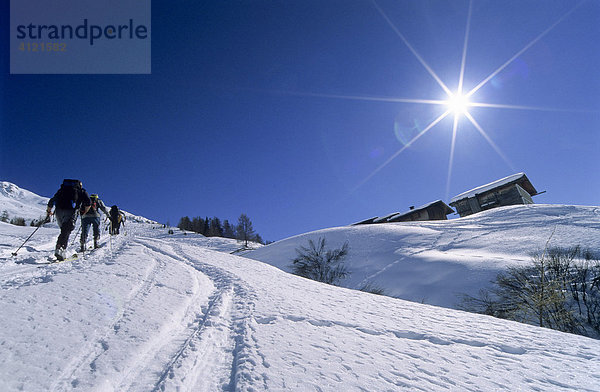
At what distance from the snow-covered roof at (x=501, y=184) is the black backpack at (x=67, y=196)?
35092mm

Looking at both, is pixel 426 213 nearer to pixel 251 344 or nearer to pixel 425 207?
pixel 425 207

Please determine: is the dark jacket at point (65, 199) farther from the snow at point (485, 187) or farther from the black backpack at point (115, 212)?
the snow at point (485, 187)

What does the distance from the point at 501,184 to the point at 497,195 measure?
4.29 ft

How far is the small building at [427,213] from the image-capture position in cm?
3266

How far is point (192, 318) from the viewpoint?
2.41m

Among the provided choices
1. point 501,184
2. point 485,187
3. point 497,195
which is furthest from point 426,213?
point 501,184

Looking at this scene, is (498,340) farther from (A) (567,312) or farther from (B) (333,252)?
(B) (333,252)

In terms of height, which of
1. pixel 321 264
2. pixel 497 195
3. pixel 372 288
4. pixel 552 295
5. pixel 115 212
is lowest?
pixel 372 288

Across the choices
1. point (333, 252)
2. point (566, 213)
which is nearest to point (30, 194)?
point (333, 252)

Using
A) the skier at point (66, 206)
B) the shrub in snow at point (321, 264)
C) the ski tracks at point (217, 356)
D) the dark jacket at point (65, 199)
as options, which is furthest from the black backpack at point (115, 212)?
the ski tracks at point (217, 356)

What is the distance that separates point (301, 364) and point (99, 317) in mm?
1948

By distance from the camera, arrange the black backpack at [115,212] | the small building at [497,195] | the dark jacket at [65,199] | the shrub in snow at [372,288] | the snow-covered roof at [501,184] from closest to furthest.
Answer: the dark jacket at [65,199] < the shrub in snow at [372,288] < the black backpack at [115,212] < the small building at [497,195] < the snow-covered roof at [501,184]

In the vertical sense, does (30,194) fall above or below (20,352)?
above

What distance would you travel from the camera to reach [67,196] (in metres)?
6.36
